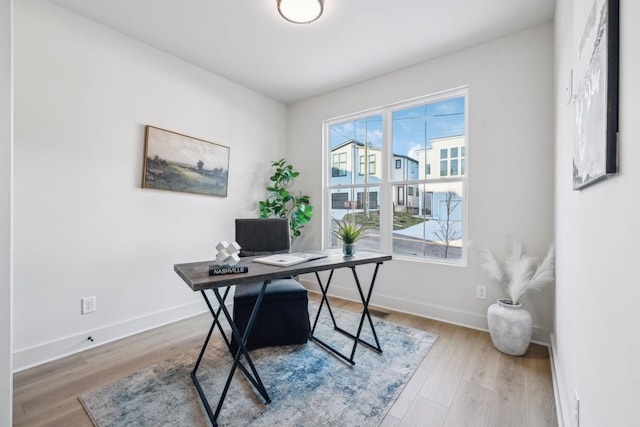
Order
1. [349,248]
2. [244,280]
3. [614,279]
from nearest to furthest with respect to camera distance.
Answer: [614,279]
[244,280]
[349,248]

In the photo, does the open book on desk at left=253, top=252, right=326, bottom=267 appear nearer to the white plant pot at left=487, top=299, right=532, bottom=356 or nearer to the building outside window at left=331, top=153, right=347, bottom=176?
the white plant pot at left=487, top=299, right=532, bottom=356

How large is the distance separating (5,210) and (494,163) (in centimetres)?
337

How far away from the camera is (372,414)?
1.57 metres

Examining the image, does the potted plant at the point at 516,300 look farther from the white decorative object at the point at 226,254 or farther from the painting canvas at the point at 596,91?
the white decorative object at the point at 226,254

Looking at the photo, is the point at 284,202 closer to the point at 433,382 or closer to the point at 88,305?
the point at 88,305

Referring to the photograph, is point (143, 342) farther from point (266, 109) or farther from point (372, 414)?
point (266, 109)

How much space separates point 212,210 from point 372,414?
2606 mm

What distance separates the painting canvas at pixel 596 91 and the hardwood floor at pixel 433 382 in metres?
1.34

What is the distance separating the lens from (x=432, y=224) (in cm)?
308

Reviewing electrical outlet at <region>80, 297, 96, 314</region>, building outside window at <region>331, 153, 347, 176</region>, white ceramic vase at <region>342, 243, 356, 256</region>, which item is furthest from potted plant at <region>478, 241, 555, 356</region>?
electrical outlet at <region>80, 297, 96, 314</region>

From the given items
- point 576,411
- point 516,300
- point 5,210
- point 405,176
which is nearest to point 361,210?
point 405,176

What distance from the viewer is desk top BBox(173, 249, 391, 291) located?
1400 millimetres

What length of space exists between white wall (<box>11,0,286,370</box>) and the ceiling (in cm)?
28

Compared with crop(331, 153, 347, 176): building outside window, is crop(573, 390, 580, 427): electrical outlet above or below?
below
